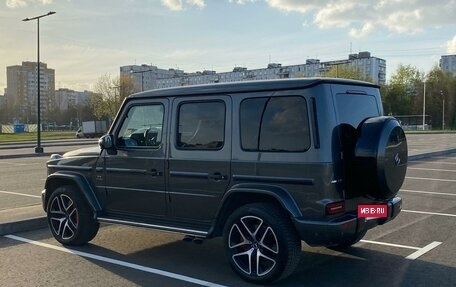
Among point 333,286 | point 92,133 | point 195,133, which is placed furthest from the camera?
point 92,133

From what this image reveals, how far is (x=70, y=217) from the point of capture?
6.89 m

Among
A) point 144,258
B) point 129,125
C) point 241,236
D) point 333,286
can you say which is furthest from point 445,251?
point 129,125

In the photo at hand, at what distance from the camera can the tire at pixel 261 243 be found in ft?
16.6

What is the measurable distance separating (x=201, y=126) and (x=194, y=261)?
1688 mm

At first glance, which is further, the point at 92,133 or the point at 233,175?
the point at 92,133

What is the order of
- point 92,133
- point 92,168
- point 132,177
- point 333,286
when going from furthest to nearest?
point 92,133
point 92,168
point 132,177
point 333,286

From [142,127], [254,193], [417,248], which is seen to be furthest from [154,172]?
[417,248]

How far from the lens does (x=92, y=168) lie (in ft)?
21.9

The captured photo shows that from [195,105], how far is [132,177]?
125 centimetres

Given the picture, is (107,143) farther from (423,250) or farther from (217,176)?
(423,250)

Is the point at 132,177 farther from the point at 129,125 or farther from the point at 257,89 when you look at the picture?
the point at 257,89

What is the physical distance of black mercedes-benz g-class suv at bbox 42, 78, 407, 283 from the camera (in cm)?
499

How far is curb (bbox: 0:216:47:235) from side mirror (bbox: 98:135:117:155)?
2401mm

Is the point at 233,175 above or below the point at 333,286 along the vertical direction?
above
